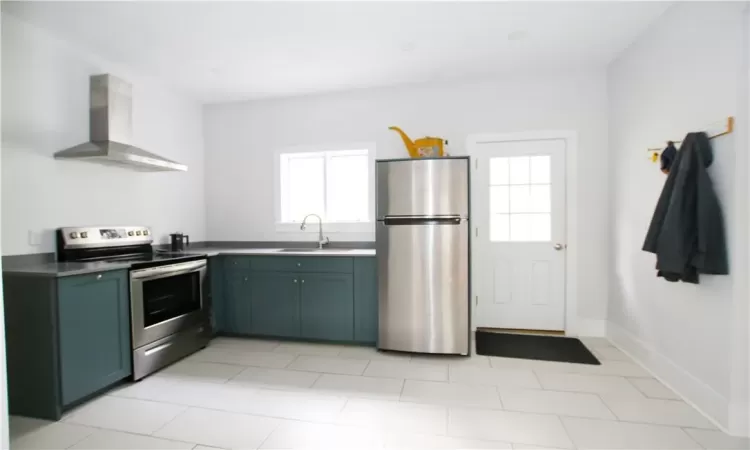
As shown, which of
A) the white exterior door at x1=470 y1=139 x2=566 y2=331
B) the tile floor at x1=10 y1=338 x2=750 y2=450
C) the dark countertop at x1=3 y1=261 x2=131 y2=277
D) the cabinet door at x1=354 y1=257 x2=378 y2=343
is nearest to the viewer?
the tile floor at x1=10 y1=338 x2=750 y2=450

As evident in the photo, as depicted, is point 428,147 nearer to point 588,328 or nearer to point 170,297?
point 588,328

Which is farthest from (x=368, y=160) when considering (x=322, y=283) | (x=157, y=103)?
(x=157, y=103)

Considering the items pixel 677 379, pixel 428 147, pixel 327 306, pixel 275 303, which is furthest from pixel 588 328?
pixel 275 303

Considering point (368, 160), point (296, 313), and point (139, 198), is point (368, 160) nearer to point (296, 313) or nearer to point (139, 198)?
point (296, 313)

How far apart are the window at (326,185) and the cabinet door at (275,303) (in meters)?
0.87

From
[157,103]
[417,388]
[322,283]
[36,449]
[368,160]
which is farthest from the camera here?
[368,160]

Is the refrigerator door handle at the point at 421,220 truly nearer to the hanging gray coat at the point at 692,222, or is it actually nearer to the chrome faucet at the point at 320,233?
the chrome faucet at the point at 320,233

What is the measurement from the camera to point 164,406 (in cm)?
222

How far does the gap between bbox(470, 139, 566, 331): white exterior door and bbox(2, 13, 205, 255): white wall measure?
3338mm

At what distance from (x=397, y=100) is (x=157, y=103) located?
2.53 m

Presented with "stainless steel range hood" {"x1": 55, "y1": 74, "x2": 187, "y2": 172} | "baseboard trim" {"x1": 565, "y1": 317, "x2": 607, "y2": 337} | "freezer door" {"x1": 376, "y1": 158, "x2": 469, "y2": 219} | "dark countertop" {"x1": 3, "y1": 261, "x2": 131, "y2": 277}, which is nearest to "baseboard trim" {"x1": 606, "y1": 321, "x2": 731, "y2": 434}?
"baseboard trim" {"x1": 565, "y1": 317, "x2": 607, "y2": 337}

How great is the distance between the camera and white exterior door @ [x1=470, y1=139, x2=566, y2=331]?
3461 millimetres

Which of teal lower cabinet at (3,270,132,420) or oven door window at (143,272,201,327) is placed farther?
oven door window at (143,272,201,327)

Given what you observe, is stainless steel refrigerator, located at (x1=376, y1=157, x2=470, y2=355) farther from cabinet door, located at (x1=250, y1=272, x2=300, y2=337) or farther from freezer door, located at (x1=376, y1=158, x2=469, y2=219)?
cabinet door, located at (x1=250, y1=272, x2=300, y2=337)
